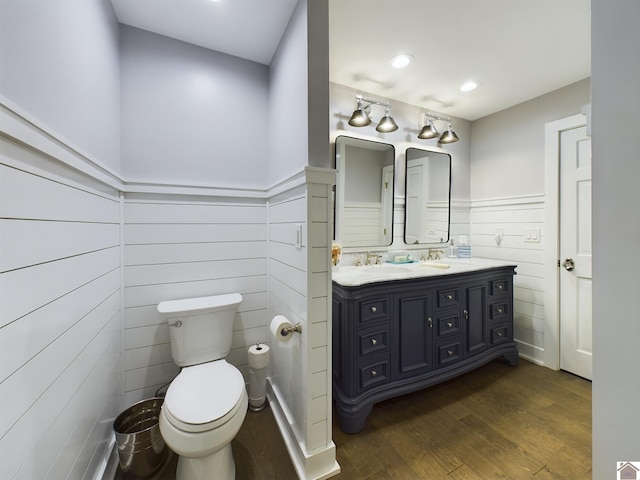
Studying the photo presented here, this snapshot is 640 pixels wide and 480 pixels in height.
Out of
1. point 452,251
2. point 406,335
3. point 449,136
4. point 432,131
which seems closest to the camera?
point 406,335

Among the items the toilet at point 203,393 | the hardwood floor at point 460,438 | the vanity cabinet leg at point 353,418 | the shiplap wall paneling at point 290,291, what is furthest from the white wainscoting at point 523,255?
the toilet at point 203,393

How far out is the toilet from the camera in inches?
39.8

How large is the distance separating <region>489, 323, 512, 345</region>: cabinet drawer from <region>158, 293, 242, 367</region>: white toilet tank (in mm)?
2125

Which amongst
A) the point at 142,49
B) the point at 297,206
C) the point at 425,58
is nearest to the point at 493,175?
the point at 425,58

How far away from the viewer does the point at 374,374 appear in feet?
5.19

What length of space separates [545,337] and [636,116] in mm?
2508

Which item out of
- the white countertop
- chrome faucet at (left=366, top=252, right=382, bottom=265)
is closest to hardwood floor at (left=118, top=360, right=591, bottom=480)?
the white countertop

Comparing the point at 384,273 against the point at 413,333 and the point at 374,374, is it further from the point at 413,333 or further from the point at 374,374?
the point at 374,374

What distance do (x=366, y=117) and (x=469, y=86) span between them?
3.37 feet

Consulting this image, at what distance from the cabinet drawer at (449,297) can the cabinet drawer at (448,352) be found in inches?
11.0

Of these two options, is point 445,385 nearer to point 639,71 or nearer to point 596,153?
point 596,153

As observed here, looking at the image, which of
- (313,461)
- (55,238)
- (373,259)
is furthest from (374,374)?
(55,238)

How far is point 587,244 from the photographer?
6.65ft

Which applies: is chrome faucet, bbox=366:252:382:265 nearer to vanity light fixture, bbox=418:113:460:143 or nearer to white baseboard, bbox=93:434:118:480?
vanity light fixture, bbox=418:113:460:143
